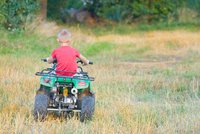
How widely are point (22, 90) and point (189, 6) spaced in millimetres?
36264

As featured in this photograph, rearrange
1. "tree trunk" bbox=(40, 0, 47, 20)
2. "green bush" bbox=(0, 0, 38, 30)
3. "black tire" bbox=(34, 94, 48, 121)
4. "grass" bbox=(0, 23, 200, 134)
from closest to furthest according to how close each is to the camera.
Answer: "grass" bbox=(0, 23, 200, 134)
"black tire" bbox=(34, 94, 48, 121)
"green bush" bbox=(0, 0, 38, 30)
"tree trunk" bbox=(40, 0, 47, 20)

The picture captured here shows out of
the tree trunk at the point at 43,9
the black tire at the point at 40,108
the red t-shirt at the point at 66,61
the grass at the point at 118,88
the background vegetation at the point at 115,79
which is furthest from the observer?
the tree trunk at the point at 43,9

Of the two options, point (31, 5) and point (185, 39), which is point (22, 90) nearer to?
point (31, 5)

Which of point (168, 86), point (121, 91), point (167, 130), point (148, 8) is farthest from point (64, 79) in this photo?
point (148, 8)

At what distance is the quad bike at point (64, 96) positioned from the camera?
870cm

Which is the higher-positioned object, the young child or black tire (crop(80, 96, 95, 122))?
the young child

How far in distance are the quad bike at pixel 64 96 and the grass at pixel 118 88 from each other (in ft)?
0.54

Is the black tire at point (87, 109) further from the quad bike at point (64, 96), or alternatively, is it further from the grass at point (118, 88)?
the grass at point (118, 88)

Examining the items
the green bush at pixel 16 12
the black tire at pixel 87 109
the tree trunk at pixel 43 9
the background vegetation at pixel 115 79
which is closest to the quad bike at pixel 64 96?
the black tire at pixel 87 109

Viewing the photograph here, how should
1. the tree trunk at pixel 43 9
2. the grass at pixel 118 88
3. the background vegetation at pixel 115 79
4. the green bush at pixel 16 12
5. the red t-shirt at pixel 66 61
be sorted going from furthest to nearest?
the tree trunk at pixel 43 9 < the green bush at pixel 16 12 < the red t-shirt at pixel 66 61 < the background vegetation at pixel 115 79 < the grass at pixel 118 88

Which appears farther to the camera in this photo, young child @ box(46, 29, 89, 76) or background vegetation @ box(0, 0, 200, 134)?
young child @ box(46, 29, 89, 76)

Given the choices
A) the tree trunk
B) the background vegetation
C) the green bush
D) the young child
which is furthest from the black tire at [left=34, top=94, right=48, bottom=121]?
the tree trunk

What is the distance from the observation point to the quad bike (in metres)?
8.70

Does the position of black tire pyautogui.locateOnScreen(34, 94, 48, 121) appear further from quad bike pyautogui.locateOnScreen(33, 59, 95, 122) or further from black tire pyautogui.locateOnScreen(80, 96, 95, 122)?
black tire pyautogui.locateOnScreen(80, 96, 95, 122)
